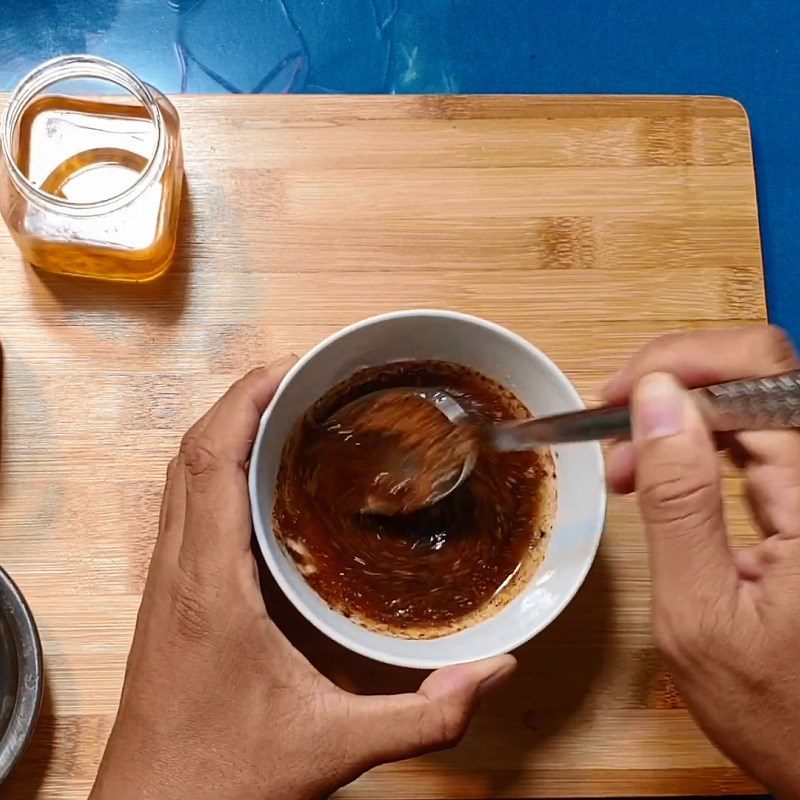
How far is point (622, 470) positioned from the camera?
919 mm

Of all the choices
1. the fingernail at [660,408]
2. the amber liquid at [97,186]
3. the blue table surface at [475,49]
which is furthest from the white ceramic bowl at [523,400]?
the blue table surface at [475,49]

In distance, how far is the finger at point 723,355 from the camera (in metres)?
0.88

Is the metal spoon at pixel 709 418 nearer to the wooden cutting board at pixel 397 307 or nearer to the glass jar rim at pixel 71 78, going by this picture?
the wooden cutting board at pixel 397 307

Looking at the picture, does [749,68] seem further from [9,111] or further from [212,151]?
[9,111]

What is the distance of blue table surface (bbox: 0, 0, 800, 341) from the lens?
3.75 ft

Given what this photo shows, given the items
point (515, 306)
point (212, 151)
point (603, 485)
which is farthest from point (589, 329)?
point (212, 151)

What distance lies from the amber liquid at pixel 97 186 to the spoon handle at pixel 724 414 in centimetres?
44

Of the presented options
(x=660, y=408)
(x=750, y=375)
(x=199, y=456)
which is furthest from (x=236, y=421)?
(x=750, y=375)

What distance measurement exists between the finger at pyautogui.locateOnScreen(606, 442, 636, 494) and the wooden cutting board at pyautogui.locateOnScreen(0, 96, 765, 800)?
6 cm

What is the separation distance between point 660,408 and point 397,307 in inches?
14.7

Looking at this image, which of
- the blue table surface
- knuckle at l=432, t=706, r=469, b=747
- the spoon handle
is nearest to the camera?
the spoon handle

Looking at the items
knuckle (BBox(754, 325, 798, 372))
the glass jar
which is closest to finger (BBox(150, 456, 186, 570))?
the glass jar

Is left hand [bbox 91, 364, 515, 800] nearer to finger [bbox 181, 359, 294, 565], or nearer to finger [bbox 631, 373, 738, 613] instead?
finger [bbox 181, 359, 294, 565]

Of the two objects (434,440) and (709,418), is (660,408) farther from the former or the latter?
(434,440)
